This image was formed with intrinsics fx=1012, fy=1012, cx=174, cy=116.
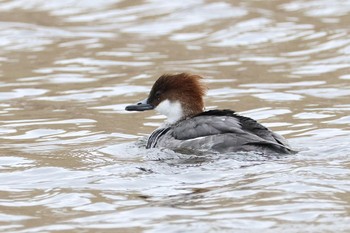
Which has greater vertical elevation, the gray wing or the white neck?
the white neck

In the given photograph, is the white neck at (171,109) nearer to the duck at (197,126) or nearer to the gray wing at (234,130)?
the duck at (197,126)

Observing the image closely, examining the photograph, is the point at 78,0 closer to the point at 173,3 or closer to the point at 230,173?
the point at 173,3

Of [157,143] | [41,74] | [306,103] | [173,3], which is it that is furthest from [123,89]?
Answer: [173,3]

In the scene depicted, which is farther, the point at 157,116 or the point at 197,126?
the point at 157,116

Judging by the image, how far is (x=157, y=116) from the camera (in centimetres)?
1214

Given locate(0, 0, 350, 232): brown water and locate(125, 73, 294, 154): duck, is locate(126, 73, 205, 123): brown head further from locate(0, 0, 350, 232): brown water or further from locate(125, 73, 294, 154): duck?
locate(0, 0, 350, 232): brown water

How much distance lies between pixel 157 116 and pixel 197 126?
265 cm

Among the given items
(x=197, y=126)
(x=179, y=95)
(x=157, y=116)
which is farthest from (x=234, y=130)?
(x=157, y=116)

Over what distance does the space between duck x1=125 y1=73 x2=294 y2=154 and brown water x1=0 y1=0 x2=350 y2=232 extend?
0.46 feet

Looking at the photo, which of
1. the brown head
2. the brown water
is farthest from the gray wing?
the brown head

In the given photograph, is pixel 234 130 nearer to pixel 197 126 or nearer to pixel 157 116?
pixel 197 126

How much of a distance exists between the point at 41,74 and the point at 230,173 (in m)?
6.16

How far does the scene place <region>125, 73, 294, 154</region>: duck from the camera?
9133mm

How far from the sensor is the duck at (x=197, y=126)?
9133 mm
